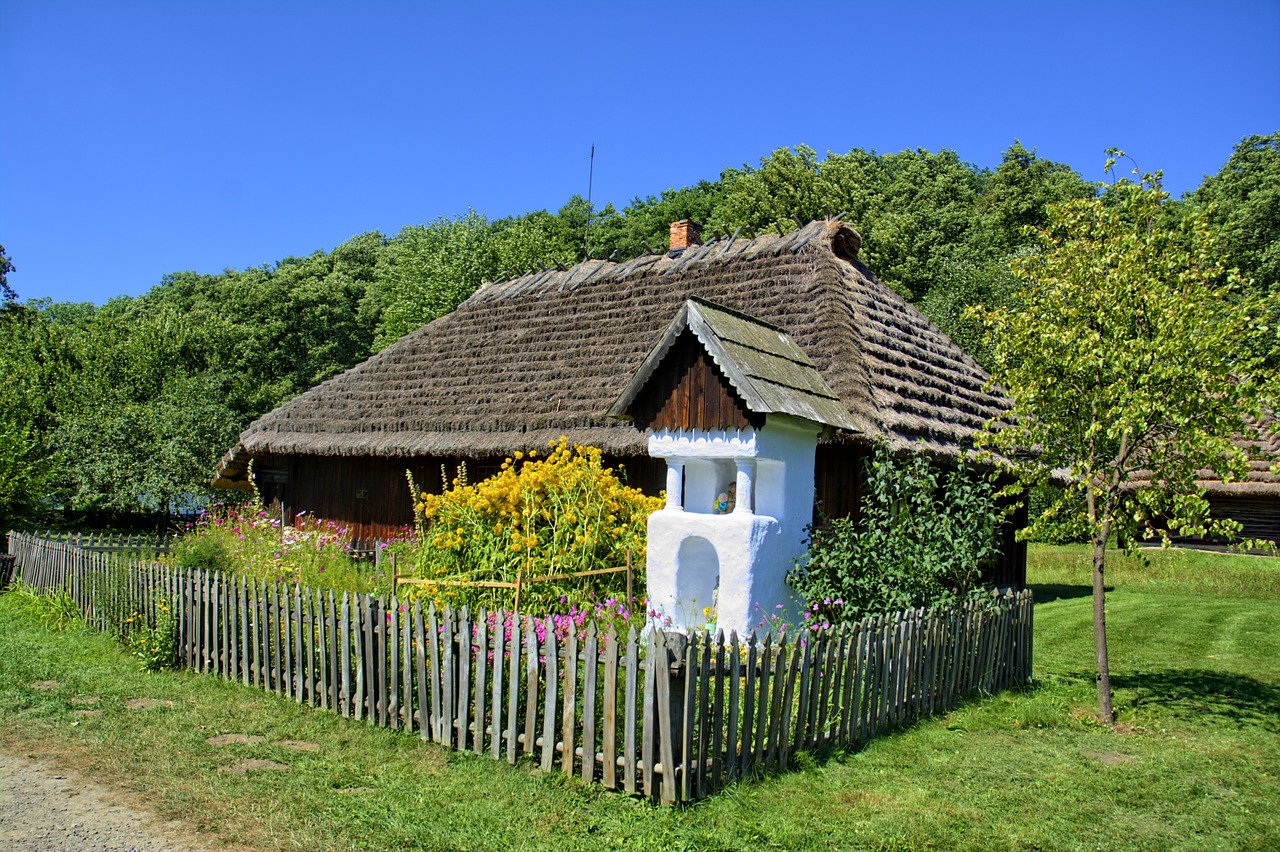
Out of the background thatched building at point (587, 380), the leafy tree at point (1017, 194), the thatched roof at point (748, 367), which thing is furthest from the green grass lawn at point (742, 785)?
the leafy tree at point (1017, 194)

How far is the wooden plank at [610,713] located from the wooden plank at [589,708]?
76mm

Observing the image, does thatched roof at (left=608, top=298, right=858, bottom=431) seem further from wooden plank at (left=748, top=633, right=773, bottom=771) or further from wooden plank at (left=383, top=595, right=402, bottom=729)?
wooden plank at (left=383, top=595, right=402, bottom=729)

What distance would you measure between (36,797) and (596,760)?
3.30 meters

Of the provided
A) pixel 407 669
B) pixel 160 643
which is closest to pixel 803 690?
pixel 407 669

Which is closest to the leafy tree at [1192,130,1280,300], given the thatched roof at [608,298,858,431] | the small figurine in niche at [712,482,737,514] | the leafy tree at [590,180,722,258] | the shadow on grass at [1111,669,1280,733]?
the leafy tree at [590,180,722,258]

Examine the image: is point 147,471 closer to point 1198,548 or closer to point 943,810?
point 943,810

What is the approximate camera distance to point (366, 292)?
42.8 meters

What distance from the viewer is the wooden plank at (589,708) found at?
555 cm

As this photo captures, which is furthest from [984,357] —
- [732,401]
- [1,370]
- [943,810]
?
[1,370]

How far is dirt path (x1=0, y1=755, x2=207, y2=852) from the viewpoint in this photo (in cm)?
470

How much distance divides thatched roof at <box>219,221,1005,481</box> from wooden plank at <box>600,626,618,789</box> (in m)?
5.21

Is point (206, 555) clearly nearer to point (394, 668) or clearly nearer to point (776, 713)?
point (394, 668)

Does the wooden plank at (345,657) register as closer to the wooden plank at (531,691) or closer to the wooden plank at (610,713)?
the wooden plank at (531,691)

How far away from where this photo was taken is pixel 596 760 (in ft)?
18.4
